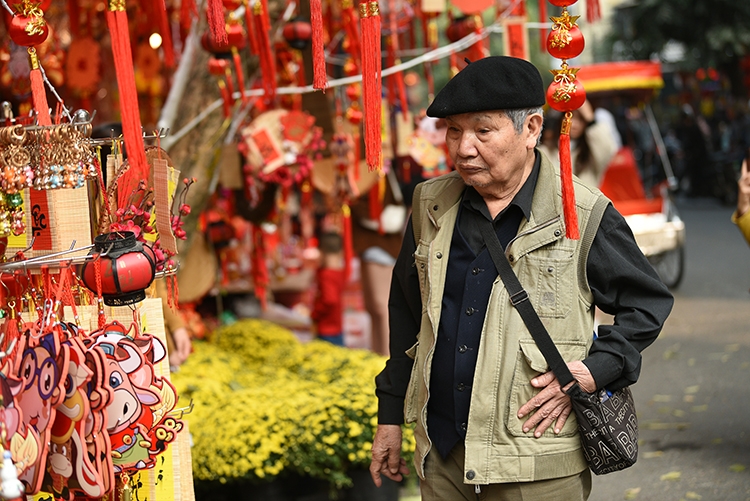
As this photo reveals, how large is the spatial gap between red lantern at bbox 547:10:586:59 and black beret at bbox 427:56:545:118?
167mm

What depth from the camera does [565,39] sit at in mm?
2221

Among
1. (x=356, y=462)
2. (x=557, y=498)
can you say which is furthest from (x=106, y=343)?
(x=356, y=462)

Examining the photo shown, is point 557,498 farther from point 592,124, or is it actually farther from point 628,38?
point 628,38

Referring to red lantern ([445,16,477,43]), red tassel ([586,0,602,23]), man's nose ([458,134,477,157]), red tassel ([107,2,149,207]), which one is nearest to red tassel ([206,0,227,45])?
red tassel ([107,2,149,207])

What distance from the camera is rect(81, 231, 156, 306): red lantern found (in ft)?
5.79

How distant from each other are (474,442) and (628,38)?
55.3ft

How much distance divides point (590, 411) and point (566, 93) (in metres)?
0.78

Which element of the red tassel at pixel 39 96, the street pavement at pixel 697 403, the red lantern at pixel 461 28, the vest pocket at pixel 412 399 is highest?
the red lantern at pixel 461 28

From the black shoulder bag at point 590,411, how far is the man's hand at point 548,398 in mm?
15

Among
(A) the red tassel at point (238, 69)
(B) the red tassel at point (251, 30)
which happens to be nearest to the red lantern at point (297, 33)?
(B) the red tassel at point (251, 30)

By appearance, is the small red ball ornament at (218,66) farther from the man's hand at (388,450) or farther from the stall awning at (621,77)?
the stall awning at (621,77)

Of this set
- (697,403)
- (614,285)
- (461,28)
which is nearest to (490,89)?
(614,285)

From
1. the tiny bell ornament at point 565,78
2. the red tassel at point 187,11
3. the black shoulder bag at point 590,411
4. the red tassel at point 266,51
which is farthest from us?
the red tassel at point 187,11

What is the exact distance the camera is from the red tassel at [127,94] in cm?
177
